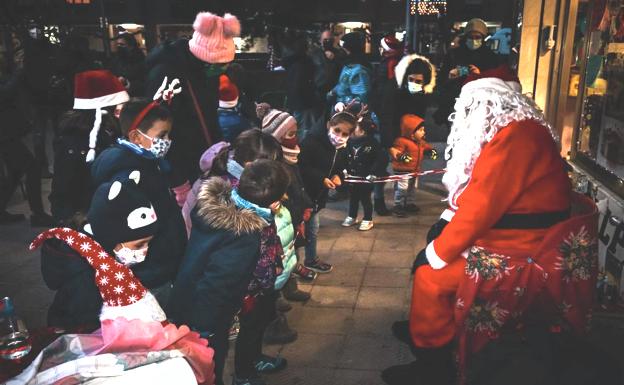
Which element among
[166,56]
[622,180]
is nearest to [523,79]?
[622,180]

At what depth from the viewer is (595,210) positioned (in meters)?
3.05

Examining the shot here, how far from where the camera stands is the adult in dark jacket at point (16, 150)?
20.4 ft

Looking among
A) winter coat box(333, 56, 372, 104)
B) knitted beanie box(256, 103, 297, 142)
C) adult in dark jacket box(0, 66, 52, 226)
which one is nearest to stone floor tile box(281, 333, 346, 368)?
knitted beanie box(256, 103, 297, 142)

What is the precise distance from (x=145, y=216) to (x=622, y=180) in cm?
374

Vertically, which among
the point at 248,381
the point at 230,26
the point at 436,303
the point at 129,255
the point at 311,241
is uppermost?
the point at 230,26

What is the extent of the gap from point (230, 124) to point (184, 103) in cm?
97

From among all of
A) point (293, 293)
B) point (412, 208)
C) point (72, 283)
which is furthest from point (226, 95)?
point (72, 283)

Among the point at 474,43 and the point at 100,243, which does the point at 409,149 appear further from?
the point at 100,243

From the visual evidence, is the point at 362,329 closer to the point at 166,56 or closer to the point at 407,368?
the point at 407,368

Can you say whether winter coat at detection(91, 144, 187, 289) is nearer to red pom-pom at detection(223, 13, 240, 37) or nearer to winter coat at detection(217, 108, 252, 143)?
red pom-pom at detection(223, 13, 240, 37)

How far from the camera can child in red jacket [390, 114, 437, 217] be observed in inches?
262

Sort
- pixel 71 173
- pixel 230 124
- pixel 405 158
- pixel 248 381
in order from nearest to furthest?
pixel 248 381 < pixel 71 173 < pixel 230 124 < pixel 405 158

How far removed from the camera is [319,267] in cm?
512

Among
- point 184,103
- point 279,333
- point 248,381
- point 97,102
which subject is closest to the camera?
point 248,381
